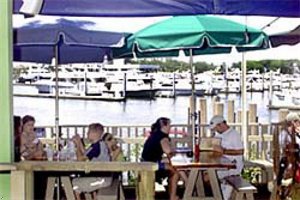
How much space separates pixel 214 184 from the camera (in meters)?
6.12

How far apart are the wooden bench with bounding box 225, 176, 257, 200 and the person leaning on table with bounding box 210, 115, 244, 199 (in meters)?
0.05

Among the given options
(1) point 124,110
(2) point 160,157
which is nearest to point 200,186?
(2) point 160,157

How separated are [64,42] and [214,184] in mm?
2135

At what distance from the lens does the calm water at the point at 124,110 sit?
11.0 metres

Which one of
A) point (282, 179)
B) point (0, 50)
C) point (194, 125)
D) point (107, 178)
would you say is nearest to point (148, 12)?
point (107, 178)

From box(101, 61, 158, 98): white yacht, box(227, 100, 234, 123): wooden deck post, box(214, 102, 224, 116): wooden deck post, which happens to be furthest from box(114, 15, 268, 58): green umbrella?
box(101, 61, 158, 98): white yacht

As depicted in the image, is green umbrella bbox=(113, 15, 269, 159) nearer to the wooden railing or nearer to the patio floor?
the wooden railing

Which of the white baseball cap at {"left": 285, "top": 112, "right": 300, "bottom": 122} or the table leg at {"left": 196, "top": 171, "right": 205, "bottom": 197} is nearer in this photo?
the table leg at {"left": 196, "top": 171, "right": 205, "bottom": 197}

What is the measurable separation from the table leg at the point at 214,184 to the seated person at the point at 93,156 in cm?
102

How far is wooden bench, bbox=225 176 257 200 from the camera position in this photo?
6023mm

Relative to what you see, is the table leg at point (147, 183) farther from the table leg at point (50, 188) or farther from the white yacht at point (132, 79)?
the white yacht at point (132, 79)

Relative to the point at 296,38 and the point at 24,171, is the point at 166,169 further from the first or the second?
the point at 24,171

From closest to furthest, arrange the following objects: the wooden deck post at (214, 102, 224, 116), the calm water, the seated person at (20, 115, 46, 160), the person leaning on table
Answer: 1. the seated person at (20, 115, 46, 160)
2. the person leaning on table
3. the wooden deck post at (214, 102, 224, 116)
4. the calm water

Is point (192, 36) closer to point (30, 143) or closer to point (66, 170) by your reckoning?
point (30, 143)
